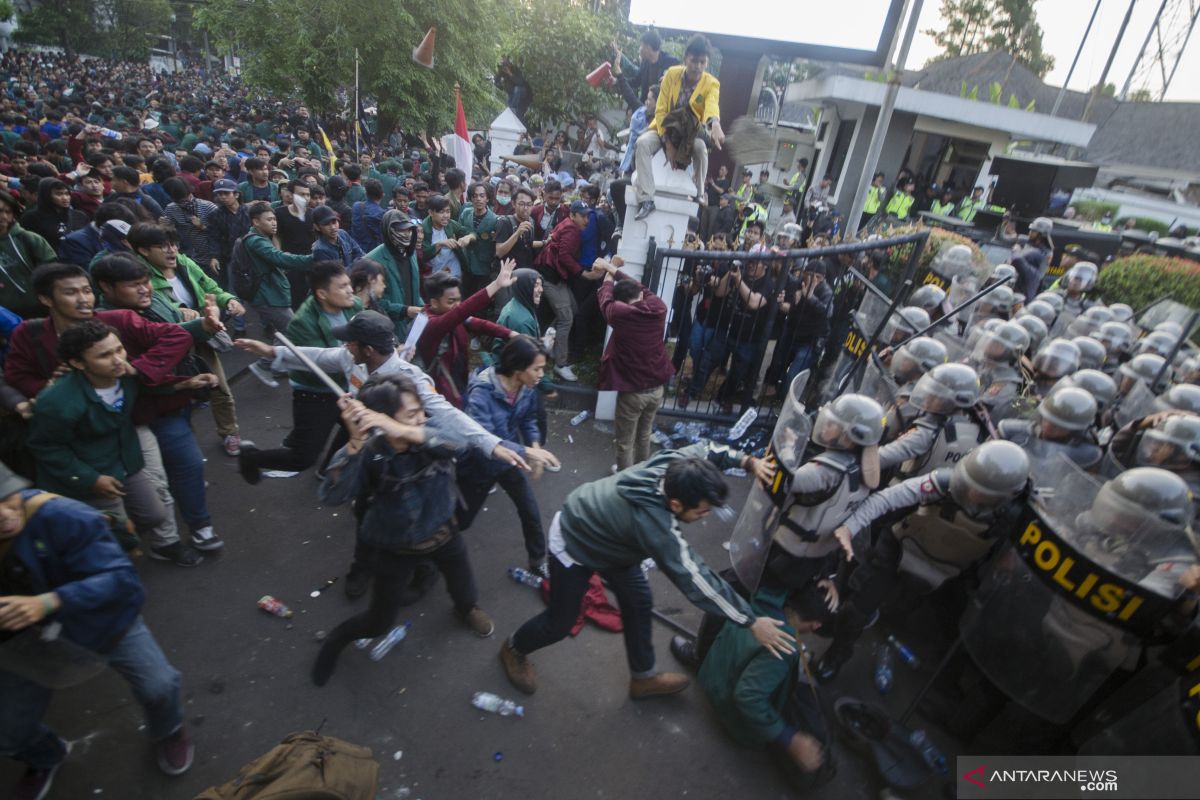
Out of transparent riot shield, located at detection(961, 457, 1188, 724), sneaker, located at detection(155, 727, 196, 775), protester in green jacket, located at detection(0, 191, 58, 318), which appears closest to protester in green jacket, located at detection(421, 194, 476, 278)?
protester in green jacket, located at detection(0, 191, 58, 318)

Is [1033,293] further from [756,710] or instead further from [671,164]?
[756,710]

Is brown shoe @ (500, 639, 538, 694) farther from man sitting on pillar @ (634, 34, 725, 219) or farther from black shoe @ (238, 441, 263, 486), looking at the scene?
man sitting on pillar @ (634, 34, 725, 219)

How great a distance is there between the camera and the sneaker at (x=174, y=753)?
2.66 m

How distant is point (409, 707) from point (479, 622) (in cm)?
61

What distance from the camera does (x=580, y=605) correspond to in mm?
3053

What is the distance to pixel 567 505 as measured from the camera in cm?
302

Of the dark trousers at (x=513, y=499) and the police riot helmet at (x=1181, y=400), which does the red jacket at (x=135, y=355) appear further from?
the police riot helmet at (x=1181, y=400)

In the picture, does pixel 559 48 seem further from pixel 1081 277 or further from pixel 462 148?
pixel 1081 277

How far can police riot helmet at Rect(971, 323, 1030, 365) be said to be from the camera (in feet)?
15.3

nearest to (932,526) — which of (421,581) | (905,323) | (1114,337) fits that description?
(905,323)

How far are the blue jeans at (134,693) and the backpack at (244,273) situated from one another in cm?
415

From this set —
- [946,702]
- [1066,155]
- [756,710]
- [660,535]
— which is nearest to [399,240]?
[660,535]

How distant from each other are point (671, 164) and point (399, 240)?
9.31 feet

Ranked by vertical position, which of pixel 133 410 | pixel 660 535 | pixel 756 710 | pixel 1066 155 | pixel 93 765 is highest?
pixel 1066 155
